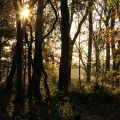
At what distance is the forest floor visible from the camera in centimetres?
1639

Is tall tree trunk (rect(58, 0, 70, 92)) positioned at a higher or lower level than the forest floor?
higher

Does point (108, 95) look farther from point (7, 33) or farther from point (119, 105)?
point (7, 33)

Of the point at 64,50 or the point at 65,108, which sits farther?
the point at 64,50

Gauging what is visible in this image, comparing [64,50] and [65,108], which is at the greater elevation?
[64,50]

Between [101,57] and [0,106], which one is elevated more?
[101,57]

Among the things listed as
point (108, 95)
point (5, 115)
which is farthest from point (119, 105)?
point (5, 115)

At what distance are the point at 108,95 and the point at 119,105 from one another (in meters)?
2.15

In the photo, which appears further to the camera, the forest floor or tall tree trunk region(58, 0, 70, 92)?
tall tree trunk region(58, 0, 70, 92)

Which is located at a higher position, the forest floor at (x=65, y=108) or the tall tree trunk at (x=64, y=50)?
the tall tree trunk at (x=64, y=50)

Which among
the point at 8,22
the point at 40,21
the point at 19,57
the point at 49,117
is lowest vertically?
the point at 49,117

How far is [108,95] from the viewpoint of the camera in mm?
22703

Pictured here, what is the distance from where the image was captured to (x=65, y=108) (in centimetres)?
1711

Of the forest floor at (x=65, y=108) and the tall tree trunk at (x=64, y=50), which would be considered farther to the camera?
the tall tree trunk at (x=64, y=50)

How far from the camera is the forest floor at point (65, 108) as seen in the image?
16392mm
